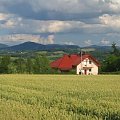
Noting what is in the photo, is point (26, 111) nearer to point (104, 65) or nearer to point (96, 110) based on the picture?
point (96, 110)

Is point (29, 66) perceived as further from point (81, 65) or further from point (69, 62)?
point (81, 65)

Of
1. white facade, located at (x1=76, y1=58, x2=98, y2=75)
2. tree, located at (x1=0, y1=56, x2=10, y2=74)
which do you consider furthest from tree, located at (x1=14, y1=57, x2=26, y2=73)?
white facade, located at (x1=76, y1=58, x2=98, y2=75)

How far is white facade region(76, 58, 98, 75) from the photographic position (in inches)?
3917

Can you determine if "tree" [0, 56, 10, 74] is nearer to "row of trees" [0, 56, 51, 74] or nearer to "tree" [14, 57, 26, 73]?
"row of trees" [0, 56, 51, 74]

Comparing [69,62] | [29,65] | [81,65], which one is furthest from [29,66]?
[81,65]

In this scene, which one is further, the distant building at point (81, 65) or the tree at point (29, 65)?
the distant building at point (81, 65)

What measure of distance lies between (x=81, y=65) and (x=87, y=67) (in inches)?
83.0

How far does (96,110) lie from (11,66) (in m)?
76.6

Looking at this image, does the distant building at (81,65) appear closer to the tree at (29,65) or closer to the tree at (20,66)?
the tree at (29,65)

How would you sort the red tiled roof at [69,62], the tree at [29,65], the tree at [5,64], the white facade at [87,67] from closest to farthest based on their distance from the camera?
the tree at [5,64] → the tree at [29,65] → the white facade at [87,67] → the red tiled roof at [69,62]

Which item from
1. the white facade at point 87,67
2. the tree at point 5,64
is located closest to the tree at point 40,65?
the tree at point 5,64

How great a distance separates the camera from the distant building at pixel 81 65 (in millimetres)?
99688

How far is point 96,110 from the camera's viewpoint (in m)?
15.3

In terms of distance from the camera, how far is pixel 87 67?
100750 mm
